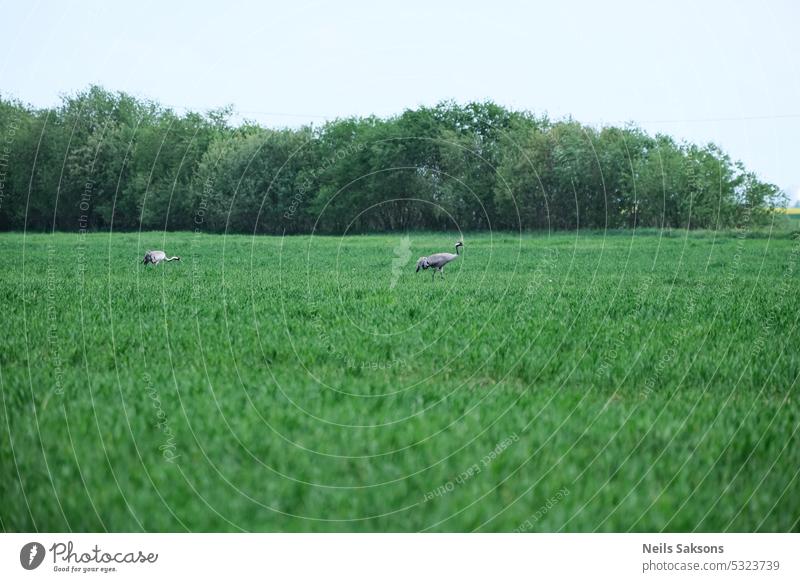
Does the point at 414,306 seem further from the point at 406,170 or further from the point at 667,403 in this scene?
the point at 406,170

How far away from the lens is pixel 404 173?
2508 centimetres

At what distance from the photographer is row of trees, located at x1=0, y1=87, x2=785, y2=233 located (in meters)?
19.8

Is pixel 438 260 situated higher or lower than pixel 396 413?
higher

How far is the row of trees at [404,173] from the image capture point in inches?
778

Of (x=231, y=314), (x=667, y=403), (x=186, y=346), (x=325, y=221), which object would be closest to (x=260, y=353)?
(x=186, y=346)

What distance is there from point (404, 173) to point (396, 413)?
2028 cm

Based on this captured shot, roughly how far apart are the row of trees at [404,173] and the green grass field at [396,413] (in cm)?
892
